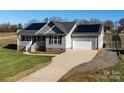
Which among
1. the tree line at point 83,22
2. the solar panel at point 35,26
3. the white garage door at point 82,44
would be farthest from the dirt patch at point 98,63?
the solar panel at point 35,26

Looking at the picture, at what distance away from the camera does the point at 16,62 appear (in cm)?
1925

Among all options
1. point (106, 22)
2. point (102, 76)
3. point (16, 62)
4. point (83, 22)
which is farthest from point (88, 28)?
point (102, 76)

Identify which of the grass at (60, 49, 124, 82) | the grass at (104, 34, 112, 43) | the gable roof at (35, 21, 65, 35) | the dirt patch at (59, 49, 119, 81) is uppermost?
the gable roof at (35, 21, 65, 35)

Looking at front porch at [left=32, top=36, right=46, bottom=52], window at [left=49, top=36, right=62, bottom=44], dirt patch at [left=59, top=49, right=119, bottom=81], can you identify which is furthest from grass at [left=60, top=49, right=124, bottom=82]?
window at [left=49, top=36, right=62, bottom=44]

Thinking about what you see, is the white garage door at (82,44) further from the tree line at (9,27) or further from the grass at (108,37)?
the tree line at (9,27)

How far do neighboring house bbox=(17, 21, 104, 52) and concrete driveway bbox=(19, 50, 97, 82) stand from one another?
166cm

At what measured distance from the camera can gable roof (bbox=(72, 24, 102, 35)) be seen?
2437 cm

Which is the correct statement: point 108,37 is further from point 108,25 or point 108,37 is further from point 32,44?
point 32,44

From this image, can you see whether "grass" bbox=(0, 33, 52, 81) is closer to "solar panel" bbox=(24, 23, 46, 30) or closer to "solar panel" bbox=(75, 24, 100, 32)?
"solar panel" bbox=(24, 23, 46, 30)

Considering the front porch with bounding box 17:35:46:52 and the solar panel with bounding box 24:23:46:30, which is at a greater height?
the solar panel with bounding box 24:23:46:30

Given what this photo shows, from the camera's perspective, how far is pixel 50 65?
18531 millimetres

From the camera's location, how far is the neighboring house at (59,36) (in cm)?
2350

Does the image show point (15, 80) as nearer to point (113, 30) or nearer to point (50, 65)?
point (50, 65)

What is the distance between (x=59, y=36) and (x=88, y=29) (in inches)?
134
